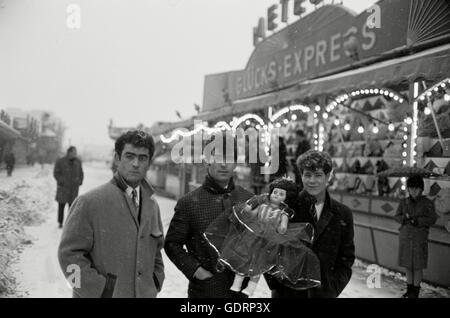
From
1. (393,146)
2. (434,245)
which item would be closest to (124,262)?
(434,245)

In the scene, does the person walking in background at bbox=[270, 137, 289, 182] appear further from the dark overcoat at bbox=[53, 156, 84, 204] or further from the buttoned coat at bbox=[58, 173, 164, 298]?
the buttoned coat at bbox=[58, 173, 164, 298]

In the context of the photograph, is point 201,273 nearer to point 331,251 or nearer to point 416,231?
point 331,251

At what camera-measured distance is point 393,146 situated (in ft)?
23.3

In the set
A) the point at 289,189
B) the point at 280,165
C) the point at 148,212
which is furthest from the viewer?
the point at 280,165

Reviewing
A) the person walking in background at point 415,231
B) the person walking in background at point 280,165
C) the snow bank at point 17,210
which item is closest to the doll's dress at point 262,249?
the person walking in background at point 280,165

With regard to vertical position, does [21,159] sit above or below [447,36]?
below

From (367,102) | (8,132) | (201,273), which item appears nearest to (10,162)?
(8,132)

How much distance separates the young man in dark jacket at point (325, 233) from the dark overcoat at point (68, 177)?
189 centimetres

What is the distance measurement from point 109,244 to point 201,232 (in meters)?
0.51

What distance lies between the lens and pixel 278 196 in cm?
207
